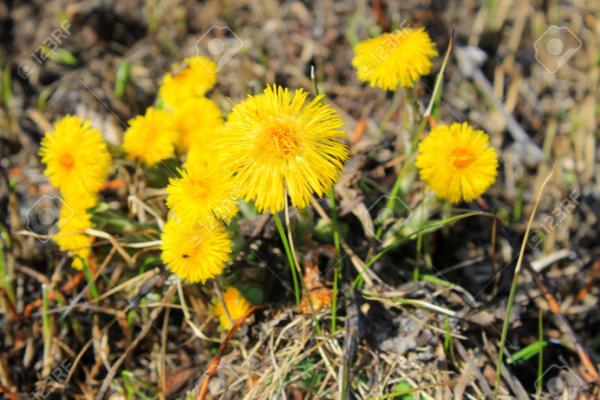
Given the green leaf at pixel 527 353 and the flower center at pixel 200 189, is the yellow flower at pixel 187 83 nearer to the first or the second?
the flower center at pixel 200 189

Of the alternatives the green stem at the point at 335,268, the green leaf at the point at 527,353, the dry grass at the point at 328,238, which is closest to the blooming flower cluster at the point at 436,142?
the dry grass at the point at 328,238

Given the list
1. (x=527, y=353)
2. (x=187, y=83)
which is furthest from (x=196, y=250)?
(x=527, y=353)

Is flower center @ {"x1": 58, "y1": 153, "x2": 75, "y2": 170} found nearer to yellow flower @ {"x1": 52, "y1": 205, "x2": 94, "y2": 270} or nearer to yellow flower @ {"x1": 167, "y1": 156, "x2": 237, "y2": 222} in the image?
yellow flower @ {"x1": 52, "y1": 205, "x2": 94, "y2": 270}

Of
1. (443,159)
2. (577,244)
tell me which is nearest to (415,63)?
(443,159)

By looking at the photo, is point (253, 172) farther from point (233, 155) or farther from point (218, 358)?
point (218, 358)

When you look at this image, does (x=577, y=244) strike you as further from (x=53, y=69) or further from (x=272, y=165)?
(x=53, y=69)

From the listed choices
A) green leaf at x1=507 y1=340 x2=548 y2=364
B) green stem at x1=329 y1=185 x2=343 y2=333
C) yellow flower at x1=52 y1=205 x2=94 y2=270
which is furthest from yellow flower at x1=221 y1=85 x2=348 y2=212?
green leaf at x1=507 y1=340 x2=548 y2=364
